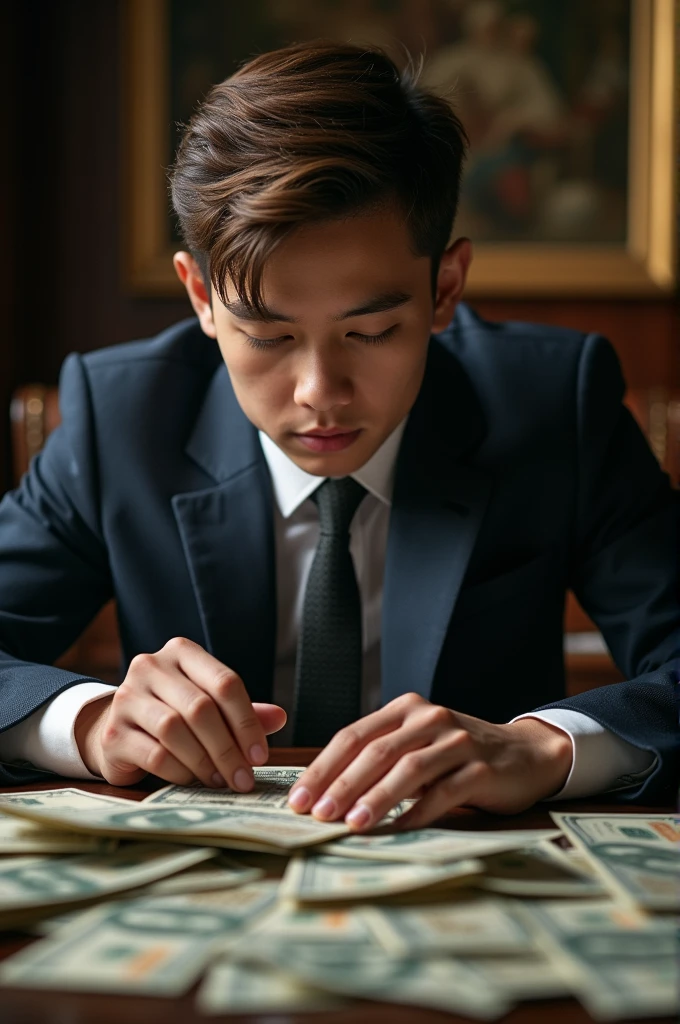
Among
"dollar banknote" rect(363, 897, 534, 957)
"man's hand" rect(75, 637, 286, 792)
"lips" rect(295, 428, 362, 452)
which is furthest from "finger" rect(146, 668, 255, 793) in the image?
"lips" rect(295, 428, 362, 452)

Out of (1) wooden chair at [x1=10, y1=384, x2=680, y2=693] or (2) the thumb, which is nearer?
(2) the thumb

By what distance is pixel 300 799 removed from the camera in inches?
36.1

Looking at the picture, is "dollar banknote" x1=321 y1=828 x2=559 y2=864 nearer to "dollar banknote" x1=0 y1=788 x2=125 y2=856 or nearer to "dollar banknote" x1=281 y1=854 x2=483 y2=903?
"dollar banknote" x1=281 y1=854 x2=483 y2=903

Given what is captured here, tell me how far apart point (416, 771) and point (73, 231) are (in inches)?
138

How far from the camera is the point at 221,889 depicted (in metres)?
0.76

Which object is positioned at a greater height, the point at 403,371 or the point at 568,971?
the point at 403,371

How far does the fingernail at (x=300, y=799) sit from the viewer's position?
3.01ft

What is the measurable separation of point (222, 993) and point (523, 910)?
23 cm

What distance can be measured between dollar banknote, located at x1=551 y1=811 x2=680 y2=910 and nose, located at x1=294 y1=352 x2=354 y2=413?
56 cm

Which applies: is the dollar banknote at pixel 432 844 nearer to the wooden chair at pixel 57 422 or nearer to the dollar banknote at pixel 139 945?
the dollar banknote at pixel 139 945

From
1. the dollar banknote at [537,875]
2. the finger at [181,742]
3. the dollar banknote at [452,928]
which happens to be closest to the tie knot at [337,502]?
the finger at [181,742]

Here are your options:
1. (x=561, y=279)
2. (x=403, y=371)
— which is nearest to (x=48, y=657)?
(x=403, y=371)

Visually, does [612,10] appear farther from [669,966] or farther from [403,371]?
[669,966]

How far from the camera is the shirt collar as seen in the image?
1574 millimetres
